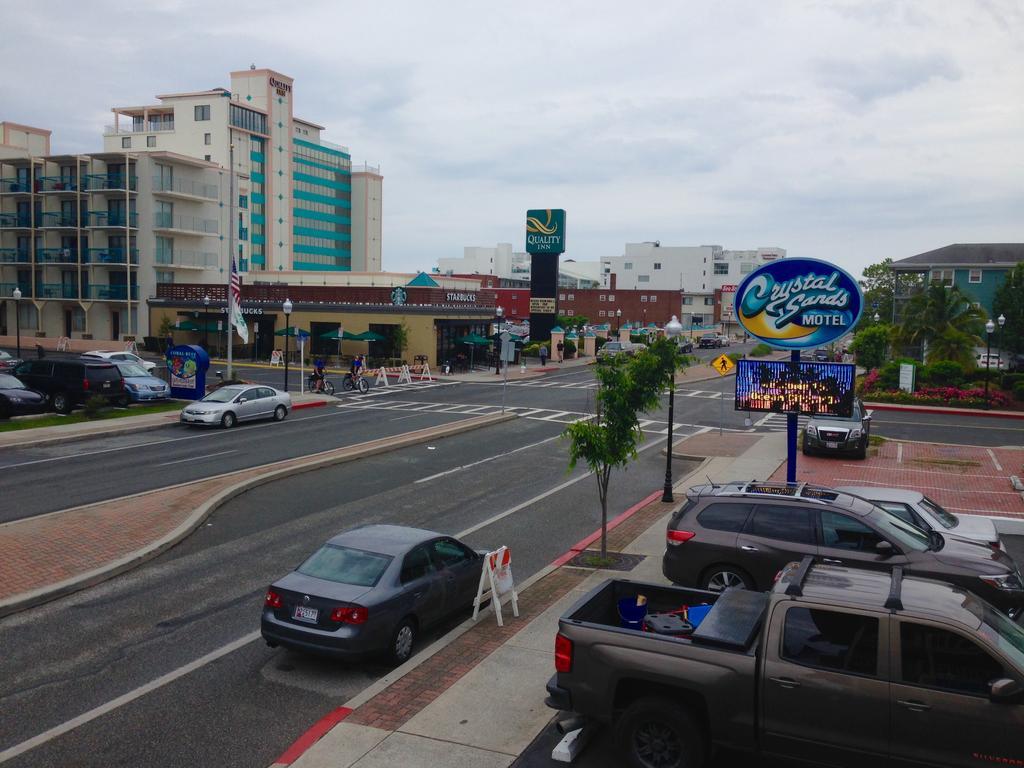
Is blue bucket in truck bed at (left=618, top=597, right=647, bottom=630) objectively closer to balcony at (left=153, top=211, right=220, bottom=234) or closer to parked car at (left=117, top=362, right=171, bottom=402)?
parked car at (left=117, top=362, right=171, bottom=402)

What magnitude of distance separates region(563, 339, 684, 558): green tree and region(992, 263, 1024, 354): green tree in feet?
188

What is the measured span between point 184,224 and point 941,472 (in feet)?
188

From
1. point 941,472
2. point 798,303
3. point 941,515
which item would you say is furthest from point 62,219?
point 941,515

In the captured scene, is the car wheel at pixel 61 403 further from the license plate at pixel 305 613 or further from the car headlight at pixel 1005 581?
the car headlight at pixel 1005 581

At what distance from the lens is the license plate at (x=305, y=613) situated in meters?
9.93

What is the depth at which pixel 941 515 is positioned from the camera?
14719 mm

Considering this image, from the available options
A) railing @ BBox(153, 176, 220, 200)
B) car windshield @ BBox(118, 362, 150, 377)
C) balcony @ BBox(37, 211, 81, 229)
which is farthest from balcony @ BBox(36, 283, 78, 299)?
car windshield @ BBox(118, 362, 150, 377)

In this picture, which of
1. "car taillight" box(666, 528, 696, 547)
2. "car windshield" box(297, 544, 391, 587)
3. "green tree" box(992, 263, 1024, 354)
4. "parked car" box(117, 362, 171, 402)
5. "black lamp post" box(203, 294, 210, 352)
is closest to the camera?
"car windshield" box(297, 544, 391, 587)

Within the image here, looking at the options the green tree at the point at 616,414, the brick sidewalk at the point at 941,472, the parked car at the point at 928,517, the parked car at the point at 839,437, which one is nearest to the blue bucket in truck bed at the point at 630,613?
the green tree at the point at 616,414

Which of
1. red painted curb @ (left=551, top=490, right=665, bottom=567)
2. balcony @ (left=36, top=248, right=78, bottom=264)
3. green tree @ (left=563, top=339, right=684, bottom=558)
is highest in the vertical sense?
balcony @ (left=36, top=248, right=78, bottom=264)

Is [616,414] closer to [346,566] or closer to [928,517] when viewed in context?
[928,517]

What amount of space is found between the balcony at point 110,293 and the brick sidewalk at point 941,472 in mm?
53688

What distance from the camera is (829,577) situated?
764 cm

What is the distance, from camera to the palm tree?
154ft
